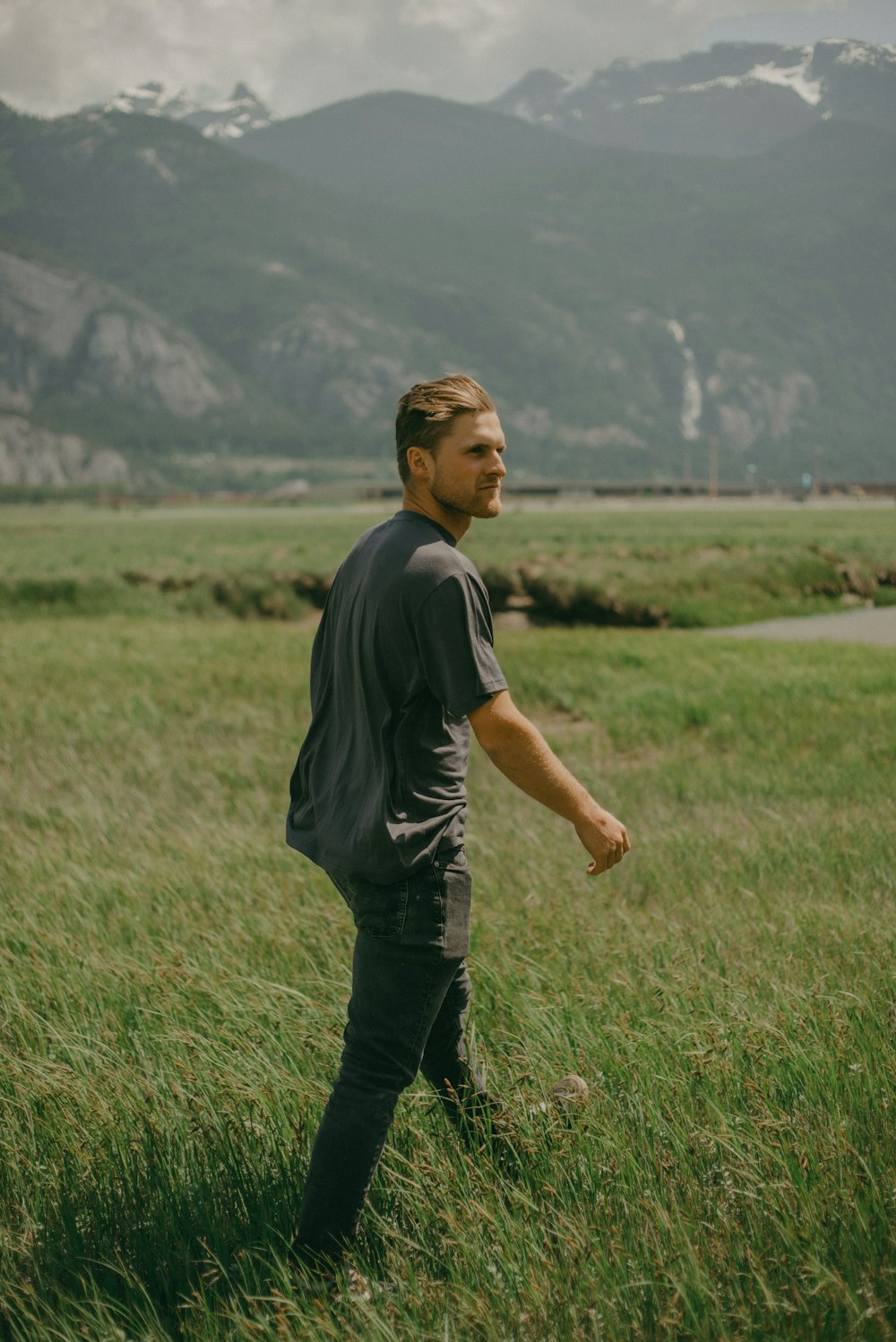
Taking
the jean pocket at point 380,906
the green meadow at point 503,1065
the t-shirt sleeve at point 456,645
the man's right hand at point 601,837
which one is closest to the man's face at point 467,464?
the t-shirt sleeve at point 456,645

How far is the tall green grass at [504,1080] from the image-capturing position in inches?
106

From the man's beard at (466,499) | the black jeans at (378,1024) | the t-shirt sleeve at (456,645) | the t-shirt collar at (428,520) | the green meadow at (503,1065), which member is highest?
the man's beard at (466,499)

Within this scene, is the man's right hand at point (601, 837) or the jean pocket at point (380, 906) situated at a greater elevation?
the man's right hand at point (601, 837)

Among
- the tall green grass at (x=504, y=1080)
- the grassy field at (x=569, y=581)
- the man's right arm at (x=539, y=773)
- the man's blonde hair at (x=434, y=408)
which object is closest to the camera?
the tall green grass at (x=504, y=1080)

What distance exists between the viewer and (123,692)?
1256 centimetres

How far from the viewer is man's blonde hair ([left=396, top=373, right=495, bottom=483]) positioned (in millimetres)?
2889

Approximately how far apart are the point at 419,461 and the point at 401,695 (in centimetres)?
55

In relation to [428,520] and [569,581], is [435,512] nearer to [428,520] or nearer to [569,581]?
[428,520]

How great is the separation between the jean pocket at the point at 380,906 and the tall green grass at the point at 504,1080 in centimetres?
67

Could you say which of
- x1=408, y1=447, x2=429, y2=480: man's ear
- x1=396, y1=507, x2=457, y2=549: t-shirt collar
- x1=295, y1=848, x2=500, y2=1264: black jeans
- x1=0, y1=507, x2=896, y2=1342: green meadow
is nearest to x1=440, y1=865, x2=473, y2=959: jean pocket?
x1=295, y1=848, x2=500, y2=1264: black jeans

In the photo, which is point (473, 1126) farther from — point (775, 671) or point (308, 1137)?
point (775, 671)

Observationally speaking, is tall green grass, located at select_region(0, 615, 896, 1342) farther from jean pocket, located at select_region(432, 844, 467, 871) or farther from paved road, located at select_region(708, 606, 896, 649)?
paved road, located at select_region(708, 606, 896, 649)

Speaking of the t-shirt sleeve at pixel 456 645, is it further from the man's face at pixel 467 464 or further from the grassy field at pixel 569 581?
the grassy field at pixel 569 581

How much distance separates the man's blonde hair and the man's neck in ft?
0.19
